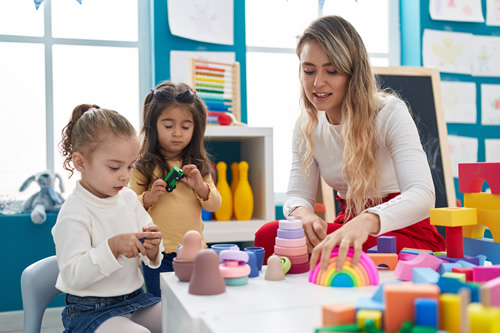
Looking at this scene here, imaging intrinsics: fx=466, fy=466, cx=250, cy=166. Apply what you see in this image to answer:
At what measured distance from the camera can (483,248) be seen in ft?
3.42

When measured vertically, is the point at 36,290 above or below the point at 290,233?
below

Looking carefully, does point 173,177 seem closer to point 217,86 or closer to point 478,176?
point 217,86

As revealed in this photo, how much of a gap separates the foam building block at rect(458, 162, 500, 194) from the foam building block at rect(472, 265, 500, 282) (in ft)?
1.00

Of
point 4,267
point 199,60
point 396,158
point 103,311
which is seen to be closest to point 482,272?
point 396,158

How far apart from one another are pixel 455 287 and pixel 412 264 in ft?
0.93

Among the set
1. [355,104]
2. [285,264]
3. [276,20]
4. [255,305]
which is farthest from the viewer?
[276,20]

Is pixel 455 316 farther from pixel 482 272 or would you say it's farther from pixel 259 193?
pixel 259 193

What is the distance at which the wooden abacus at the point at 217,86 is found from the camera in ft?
6.82

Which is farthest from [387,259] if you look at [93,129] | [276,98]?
[276,98]

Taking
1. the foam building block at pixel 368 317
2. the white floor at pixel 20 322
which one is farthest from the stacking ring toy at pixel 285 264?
the white floor at pixel 20 322

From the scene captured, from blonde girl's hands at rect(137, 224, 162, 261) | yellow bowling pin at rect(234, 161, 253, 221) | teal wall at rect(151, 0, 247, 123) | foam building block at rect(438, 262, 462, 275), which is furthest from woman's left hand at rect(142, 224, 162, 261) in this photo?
teal wall at rect(151, 0, 247, 123)

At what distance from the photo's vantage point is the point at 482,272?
749 mm

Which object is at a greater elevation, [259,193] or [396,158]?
[396,158]

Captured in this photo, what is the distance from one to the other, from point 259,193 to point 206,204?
1.73ft
